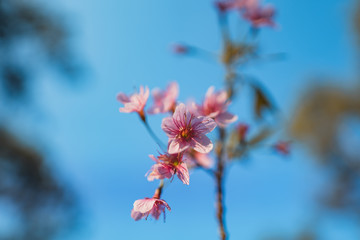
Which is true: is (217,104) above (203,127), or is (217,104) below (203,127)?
above

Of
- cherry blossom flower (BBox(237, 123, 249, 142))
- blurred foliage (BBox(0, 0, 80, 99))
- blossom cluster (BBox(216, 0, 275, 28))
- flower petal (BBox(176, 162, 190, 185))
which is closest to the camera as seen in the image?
flower petal (BBox(176, 162, 190, 185))

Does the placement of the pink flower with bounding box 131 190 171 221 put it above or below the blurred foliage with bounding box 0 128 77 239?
below

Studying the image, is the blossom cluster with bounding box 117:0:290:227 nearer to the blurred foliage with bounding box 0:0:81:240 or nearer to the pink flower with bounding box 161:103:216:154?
the pink flower with bounding box 161:103:216:154

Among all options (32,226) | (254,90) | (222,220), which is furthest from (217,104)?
(32,226)

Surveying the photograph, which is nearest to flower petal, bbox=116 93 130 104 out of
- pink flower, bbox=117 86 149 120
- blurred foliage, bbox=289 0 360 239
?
pink flower, bbox=117 86 149 120

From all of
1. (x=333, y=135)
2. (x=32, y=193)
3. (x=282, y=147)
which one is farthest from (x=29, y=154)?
(x=333, y=135)

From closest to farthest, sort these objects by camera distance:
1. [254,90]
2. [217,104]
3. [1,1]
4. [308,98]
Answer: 1. [217,104]
2. [254,90]
3. [1,1]
4. [308,98]

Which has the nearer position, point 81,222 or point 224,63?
point 224,63

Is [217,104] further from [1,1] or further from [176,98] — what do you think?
[1,1]

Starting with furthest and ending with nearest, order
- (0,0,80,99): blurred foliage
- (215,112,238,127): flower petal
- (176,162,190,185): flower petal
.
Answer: (0,0,80,99): blurred foliage
(215,112,238,127): flower petal
(176,162,190,185): flower petal
